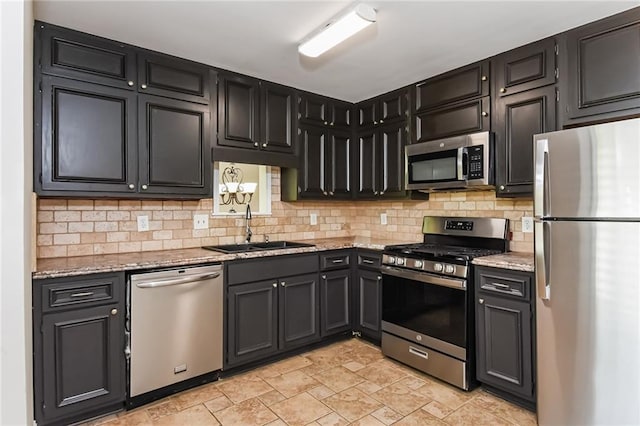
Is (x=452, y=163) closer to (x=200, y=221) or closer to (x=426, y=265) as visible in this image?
(x=426, y=265)

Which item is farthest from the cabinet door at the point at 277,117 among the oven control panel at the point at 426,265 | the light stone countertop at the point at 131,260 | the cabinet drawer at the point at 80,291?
the cabinet drawer at the point at 80,291

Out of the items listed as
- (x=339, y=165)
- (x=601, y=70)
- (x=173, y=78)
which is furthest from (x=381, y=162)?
(x=173, y=78)

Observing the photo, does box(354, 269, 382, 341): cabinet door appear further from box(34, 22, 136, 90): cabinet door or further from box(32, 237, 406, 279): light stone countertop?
box(34, 22, 136, 90): cabinet door

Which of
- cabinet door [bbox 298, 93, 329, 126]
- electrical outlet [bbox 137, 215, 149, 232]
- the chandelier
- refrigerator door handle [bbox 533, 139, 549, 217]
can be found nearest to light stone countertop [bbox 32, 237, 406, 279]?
electrical outlet [bbox 137, 215, 149, 232]

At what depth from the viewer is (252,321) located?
280cm

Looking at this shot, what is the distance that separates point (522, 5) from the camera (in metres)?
2.01

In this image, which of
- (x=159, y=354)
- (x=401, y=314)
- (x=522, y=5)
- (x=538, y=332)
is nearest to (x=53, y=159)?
(x=159, y=354)

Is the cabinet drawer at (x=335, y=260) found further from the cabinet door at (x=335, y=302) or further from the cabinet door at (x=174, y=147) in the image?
the cabinet door at (x=174, y=147)

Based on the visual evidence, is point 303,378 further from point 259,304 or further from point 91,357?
point 91,357

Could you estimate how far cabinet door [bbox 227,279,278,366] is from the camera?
8.83 ft

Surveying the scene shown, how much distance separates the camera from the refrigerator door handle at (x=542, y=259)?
6.63 feet

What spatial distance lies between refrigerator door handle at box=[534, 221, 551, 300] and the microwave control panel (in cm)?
72

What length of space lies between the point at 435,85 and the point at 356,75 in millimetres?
664

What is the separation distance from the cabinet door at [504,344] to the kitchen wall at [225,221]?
0.66 m
